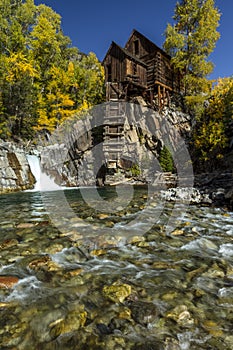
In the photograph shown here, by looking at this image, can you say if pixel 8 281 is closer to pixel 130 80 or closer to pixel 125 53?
pixel 130 80

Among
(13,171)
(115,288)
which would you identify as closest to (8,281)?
(115,288)

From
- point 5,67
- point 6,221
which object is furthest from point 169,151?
point 6,221

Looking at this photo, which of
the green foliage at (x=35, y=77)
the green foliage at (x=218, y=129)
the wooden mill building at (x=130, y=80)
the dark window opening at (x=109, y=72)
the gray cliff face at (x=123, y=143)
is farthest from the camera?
the dark window opening at (x=109, y=72)

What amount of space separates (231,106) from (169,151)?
847 centimetres

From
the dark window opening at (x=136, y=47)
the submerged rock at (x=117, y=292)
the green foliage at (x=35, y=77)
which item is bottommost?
the submerged rock at (x=117, y=292)

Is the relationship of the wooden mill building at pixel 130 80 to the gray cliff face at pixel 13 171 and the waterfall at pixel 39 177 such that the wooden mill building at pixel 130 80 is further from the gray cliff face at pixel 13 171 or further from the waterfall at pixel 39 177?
the gray cliff face at pixel 13 171

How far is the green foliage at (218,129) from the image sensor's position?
18703mm

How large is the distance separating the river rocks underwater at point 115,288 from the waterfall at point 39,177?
44.6ft

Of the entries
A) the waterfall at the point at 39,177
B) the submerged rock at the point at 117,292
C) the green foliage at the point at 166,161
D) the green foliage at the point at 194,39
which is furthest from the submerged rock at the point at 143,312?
the green foliage at the point at 194,39

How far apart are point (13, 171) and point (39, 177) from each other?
8.93 feet

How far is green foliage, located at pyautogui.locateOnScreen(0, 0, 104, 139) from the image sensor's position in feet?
72.5

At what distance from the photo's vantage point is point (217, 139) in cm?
1864

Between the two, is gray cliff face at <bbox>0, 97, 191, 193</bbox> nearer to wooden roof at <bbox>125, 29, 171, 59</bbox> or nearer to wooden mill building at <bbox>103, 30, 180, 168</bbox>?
wooden mill building at <bbox>103, 30, 180, 168</bbox>

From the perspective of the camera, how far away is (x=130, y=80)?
26891 millimetres
